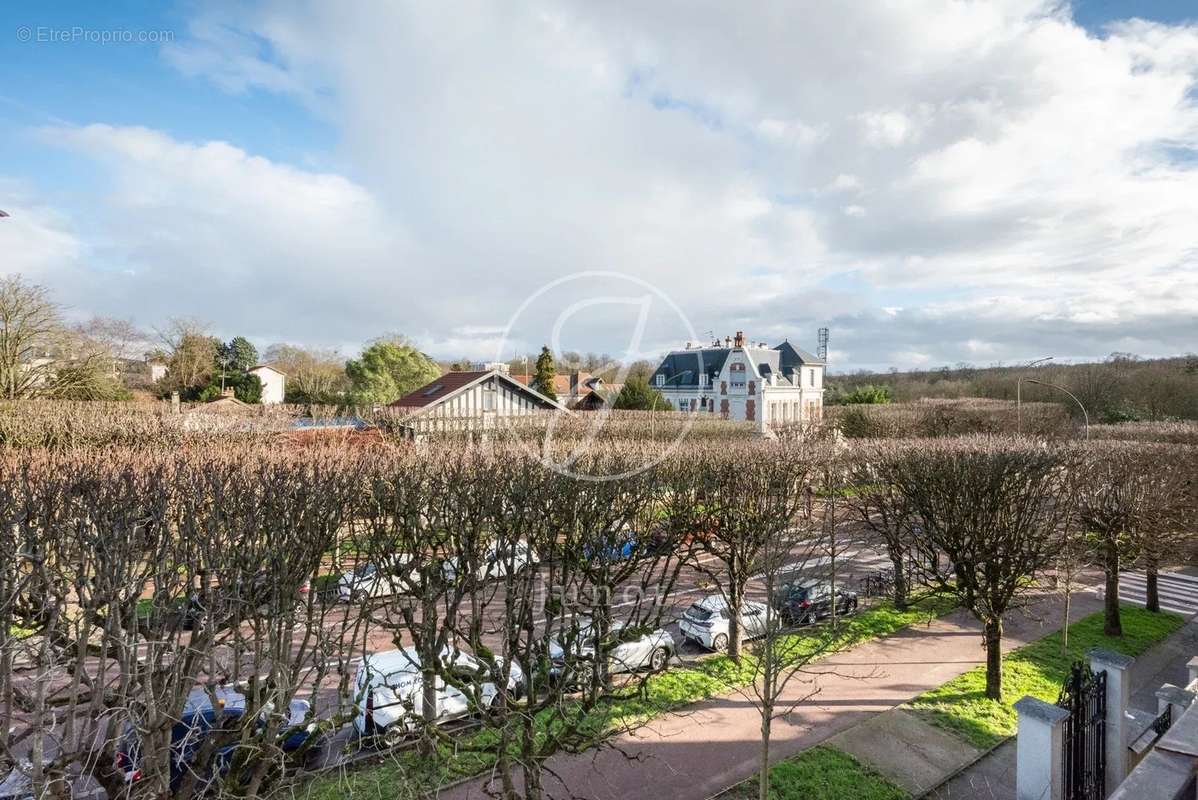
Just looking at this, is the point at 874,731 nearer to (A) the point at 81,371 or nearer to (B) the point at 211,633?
(B) the point at 211,633

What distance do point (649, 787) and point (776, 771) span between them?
2240mm

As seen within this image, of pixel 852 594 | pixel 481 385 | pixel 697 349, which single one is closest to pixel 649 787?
pixel 852 594

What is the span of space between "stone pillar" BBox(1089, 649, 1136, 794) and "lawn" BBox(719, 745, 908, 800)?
3129 millimetres

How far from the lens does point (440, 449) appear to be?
53.8 ft

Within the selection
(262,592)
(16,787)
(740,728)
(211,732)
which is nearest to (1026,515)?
(740,728)

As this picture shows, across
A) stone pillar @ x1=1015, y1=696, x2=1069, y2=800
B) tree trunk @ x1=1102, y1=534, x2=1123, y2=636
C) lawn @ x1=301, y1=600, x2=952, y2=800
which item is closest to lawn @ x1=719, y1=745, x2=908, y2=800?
lawn @ x1=301, y1=600, x2=952, y2=800

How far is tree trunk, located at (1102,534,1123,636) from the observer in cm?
1598

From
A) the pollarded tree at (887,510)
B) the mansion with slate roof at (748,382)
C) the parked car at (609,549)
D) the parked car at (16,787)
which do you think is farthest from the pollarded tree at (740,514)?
the mansion with slate roof at (748,382)

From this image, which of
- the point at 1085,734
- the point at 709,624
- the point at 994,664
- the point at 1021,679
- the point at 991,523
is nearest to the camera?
the point at 1085,734

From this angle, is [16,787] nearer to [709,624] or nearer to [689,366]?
[709,624]

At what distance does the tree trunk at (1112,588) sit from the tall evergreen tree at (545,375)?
38.3 m

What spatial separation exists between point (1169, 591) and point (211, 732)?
29.9 meters

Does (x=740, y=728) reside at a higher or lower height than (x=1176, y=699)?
lower

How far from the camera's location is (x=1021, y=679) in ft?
44.7
